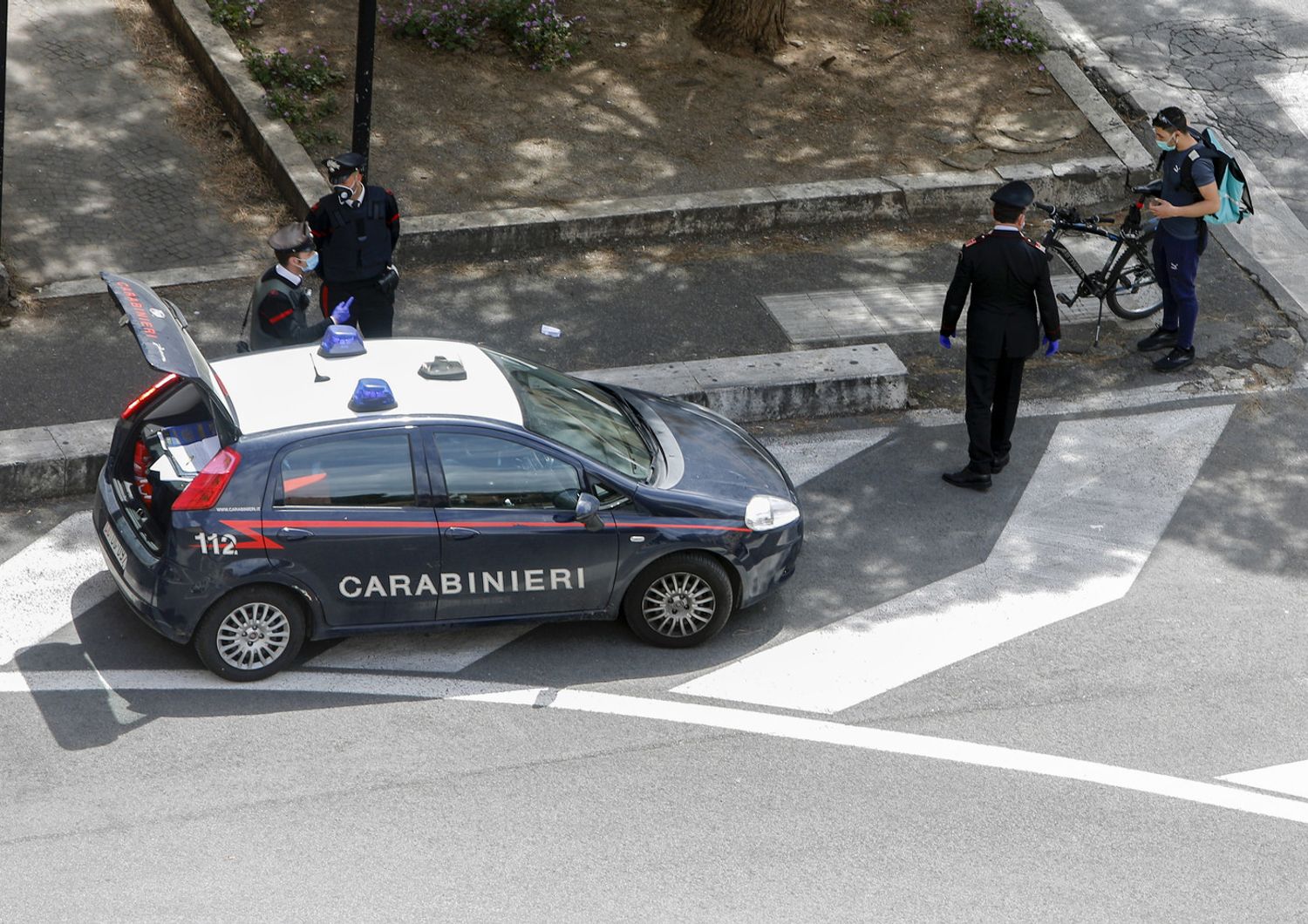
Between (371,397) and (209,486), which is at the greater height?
(371,397)

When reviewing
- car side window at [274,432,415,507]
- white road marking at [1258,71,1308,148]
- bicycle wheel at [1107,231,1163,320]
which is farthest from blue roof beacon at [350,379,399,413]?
white road marking at [1258,71,1308,148]

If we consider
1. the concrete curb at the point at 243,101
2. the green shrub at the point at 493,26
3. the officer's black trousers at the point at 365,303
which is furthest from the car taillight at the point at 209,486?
the green shrub at the point at 493,26

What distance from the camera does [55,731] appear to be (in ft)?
22.9

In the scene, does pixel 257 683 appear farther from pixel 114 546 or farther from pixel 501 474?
pixel 501 474

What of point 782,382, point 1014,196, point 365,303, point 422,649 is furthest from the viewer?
point 782,382

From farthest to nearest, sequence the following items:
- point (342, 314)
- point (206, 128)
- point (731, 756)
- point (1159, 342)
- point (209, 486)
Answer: point (206, 128), point (1159, 342), point (342, 314), point (731, 756), point (209, 486)

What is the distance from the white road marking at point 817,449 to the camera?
977 centimetres

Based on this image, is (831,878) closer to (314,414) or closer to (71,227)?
(314,414)

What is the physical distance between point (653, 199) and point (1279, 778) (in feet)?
23.2

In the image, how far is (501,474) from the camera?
24.4ft

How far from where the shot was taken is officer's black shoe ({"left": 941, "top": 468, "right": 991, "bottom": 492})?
962 centimetres

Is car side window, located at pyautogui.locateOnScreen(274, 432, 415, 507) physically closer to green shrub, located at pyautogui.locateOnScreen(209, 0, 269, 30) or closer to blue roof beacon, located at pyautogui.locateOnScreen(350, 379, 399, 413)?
blue roof beacon, located at pyautogui.locateOnScreen(350, 379, 399, 413)

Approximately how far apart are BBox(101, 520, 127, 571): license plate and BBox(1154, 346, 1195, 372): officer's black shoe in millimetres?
7369

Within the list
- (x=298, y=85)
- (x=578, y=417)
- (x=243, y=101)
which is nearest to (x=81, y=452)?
(x=578, y=417)
